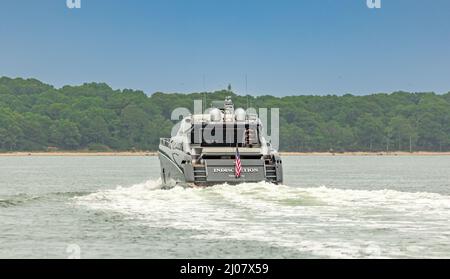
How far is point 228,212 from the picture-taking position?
109 ft

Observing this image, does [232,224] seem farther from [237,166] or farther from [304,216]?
[237,166]

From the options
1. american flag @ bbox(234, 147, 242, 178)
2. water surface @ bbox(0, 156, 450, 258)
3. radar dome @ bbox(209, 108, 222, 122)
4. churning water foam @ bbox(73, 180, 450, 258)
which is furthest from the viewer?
radar dome @ bbox(209, 108, 222, 122)

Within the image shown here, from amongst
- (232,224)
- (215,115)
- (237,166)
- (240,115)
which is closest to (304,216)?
(232,224)

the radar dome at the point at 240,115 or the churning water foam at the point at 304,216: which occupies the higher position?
the radar dome at the point at 240,115

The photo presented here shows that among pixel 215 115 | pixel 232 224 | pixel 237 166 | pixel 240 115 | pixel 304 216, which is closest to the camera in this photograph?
pixel 232 224

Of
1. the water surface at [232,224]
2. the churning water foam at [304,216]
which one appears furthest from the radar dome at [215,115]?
the water surface at [232,224]

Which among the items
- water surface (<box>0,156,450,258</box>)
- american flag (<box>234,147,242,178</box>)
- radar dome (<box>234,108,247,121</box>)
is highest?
radar dome (<box>234,108,247,121</box>)

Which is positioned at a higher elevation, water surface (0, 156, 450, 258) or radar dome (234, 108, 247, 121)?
radar dome (234, 108, 247, 121)

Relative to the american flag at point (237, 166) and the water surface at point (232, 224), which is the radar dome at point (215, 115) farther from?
the water surface at point (232, 224)

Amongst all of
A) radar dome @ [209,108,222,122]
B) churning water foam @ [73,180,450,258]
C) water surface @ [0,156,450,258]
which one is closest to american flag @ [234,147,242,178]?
churning water foam @ [73,180,450,258]

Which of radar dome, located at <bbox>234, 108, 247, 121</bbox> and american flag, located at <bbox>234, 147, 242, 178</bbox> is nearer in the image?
american flag, located at <bbox>234, 147, 242, 178</bbox>

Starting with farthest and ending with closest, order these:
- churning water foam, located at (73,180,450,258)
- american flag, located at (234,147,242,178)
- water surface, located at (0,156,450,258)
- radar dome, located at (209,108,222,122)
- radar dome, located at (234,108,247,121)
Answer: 1. radar dome, located at (209,108,222,122)
2. radar dome, located at (234,108,247,121)
3. american flag, located at (234,147,242,178)
4. churning water foam, located at (73,180,450,258)
5. water surface, located at (0,156,450,258)

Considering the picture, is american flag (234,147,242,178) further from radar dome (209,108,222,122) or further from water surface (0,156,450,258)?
radar dome (209,108,222,122)

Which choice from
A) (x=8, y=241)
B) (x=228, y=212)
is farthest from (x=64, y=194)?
(x=8, y=241)
